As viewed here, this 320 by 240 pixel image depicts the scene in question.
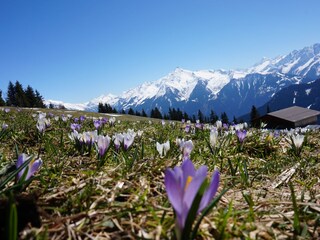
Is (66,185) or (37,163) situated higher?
(37,163)

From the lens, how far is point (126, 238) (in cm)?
122

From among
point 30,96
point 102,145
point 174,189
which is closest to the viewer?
point 174,189

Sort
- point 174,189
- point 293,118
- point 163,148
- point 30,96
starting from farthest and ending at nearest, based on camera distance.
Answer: point 30,96
point 293,118
point 163,148
point 174,189

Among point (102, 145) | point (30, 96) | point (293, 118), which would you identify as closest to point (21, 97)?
point (30, 96)

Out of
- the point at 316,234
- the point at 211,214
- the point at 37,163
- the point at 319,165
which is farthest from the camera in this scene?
the point at 319,165

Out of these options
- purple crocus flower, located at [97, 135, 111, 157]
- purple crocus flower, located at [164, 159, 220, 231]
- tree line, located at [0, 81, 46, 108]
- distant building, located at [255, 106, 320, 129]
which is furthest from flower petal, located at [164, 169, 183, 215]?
tree line, located at [0, 81, 46, 108]

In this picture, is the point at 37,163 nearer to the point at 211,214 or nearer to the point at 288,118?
the point at 211,214

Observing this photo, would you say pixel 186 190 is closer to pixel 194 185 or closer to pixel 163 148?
pixel 194 185

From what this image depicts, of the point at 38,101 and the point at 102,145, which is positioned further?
the point at 38,101

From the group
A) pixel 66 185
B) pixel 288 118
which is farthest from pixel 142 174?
pixel 288 118

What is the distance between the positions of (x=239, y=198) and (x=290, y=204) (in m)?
0.33

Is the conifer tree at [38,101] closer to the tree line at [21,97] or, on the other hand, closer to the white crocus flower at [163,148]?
the tree line at [21,97]

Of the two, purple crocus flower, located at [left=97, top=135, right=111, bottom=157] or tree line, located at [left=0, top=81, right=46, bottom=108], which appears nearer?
purple crocus flower, located at [left=97, top=135, right=111, bottom=157]

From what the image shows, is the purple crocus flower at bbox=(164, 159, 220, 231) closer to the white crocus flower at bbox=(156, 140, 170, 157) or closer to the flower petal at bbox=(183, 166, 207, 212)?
the flower petal at bbox=(183, 166, 207, 212)
